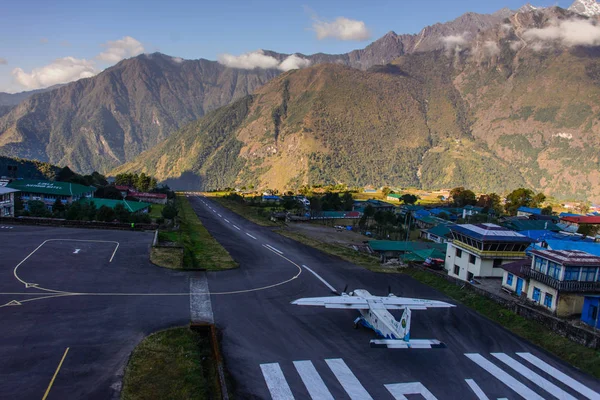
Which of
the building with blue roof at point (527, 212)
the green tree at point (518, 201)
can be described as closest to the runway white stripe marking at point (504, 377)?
the building with blue roof at point (527, 212)

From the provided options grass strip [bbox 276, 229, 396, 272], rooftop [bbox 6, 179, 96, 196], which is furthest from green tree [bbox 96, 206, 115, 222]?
rooftop [bbox 6, 179, 96, 196]

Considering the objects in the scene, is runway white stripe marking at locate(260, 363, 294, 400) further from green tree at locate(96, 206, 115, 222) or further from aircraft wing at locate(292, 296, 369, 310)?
green tree at locate(96, 206, 115, 222)

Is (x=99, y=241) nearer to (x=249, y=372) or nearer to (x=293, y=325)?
(x=293, y=325)

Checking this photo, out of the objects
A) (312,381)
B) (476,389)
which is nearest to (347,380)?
(312,381)

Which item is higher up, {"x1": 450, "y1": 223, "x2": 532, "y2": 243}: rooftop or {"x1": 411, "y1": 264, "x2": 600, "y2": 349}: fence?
{"x1": 450, "y1": 223, "x2": 532, "y2": 243}: rooftop

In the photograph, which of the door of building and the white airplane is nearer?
the white airplane

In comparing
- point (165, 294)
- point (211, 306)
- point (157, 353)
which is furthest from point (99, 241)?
point (157, 353)

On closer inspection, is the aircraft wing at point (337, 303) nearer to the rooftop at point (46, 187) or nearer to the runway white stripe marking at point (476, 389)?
the runway white stripe marking at point (476, 389)

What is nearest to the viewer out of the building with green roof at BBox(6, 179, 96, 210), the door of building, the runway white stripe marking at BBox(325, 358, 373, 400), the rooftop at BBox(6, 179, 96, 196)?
the runway white stripe marking at BBox(325, 358, 373, 400)
